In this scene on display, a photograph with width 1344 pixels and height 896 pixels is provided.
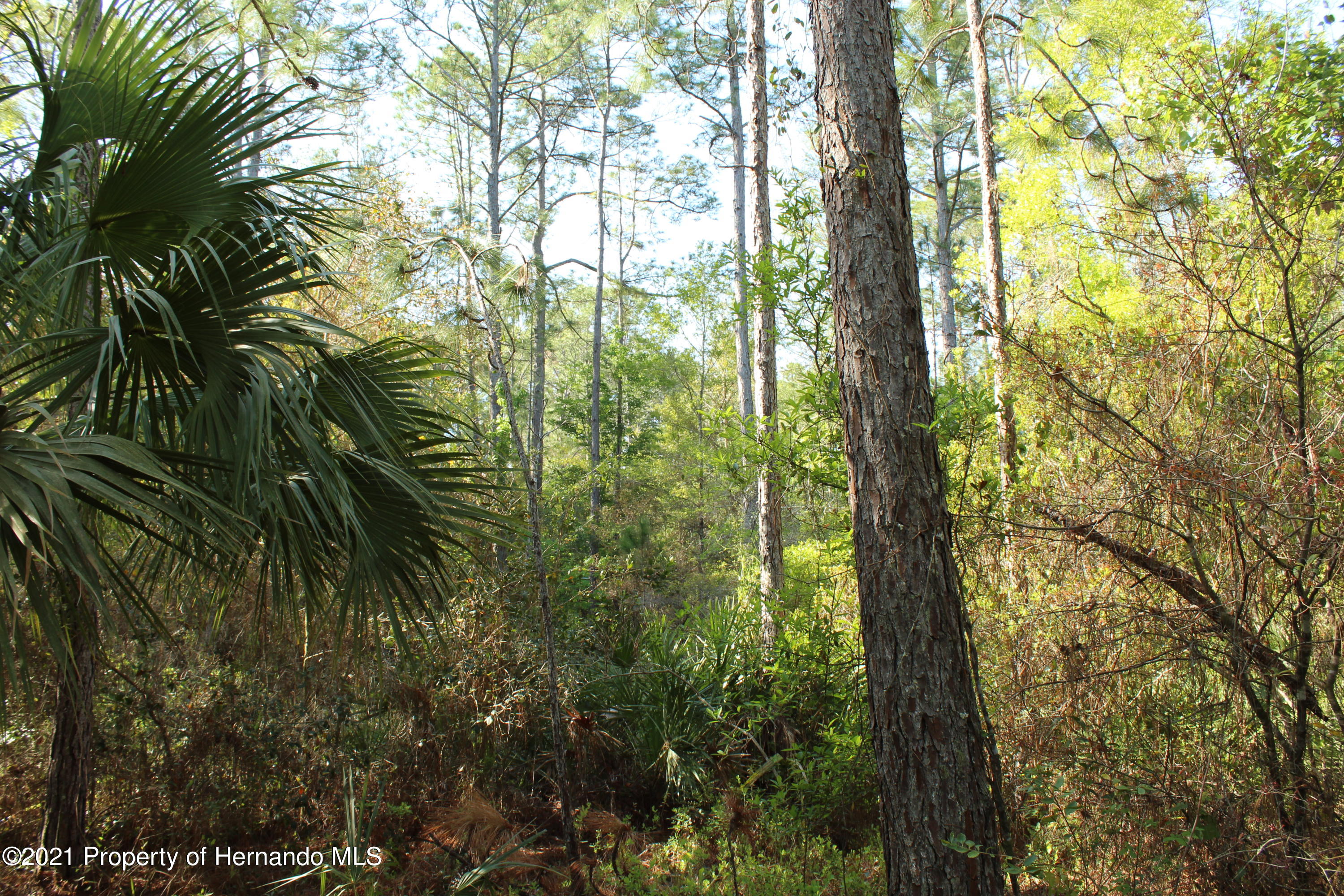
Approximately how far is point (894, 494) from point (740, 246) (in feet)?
33.2

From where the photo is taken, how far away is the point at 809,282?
3936 mm

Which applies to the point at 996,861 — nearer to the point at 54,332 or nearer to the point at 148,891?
the point at 54,332

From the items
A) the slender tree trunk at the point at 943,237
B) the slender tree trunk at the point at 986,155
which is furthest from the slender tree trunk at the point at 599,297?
the slender tree trunk at the point at 986,155

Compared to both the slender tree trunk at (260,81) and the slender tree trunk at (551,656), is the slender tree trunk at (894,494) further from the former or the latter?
the slender tree trunk at (260,81)

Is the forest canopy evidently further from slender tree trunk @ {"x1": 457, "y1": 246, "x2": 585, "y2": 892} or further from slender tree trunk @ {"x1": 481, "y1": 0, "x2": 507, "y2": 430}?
slender tree trunk @ {"x1": 481, "y1": 0, "x2": 507, "y2": 430}

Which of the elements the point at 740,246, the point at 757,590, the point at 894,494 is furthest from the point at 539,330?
the point at 894,494

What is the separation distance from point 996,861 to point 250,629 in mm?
4432

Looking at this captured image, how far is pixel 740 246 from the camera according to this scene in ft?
40.3

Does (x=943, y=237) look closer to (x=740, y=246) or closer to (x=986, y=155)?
(x=740, y=246)

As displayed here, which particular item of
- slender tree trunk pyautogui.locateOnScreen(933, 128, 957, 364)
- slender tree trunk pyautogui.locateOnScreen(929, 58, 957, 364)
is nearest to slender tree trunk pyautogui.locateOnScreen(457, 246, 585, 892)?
slender tree trunk pyautogui.locateOnScreen(929, 58, 957, 364)

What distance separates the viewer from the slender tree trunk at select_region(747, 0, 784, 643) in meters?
6.15

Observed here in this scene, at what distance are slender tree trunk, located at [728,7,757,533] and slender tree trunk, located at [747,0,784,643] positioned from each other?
20 cm

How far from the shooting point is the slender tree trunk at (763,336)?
615 centimetres

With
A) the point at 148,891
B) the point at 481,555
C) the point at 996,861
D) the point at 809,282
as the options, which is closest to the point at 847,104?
the point at 809,282
